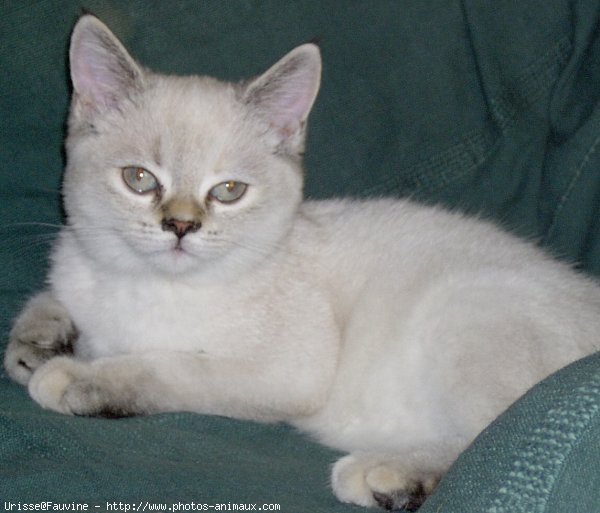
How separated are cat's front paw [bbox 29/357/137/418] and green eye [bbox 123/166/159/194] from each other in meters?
0.44

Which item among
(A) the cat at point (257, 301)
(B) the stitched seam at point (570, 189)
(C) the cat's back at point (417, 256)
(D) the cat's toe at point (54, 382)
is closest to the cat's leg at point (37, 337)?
(A) the cat at point (257, 301)

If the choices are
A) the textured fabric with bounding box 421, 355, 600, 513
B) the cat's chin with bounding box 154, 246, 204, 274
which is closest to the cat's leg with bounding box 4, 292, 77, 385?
the cat's chin with bounding box 154, 246, 204, 274

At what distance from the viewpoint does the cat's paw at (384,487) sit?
6.08 ft


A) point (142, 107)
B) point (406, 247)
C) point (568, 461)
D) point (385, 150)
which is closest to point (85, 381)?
point (142, 107)

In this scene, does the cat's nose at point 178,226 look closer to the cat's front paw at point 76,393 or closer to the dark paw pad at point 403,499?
the cat's front paw at point 76,393

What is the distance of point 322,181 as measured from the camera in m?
2.85

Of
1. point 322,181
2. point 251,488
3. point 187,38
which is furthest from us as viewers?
point 322,181

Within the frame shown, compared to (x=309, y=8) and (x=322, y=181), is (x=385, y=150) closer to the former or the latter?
(x=322, y=181)

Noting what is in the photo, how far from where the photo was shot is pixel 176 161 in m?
2.05

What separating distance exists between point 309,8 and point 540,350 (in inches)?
52.1

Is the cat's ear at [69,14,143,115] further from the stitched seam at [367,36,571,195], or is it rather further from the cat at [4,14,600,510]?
the stitched seam at [367,36,571,195]

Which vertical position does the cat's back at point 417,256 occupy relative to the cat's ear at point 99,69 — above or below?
below

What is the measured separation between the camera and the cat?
1996 millimetres

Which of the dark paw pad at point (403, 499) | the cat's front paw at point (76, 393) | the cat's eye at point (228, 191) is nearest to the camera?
the dark paw pad at point (403, 499)
